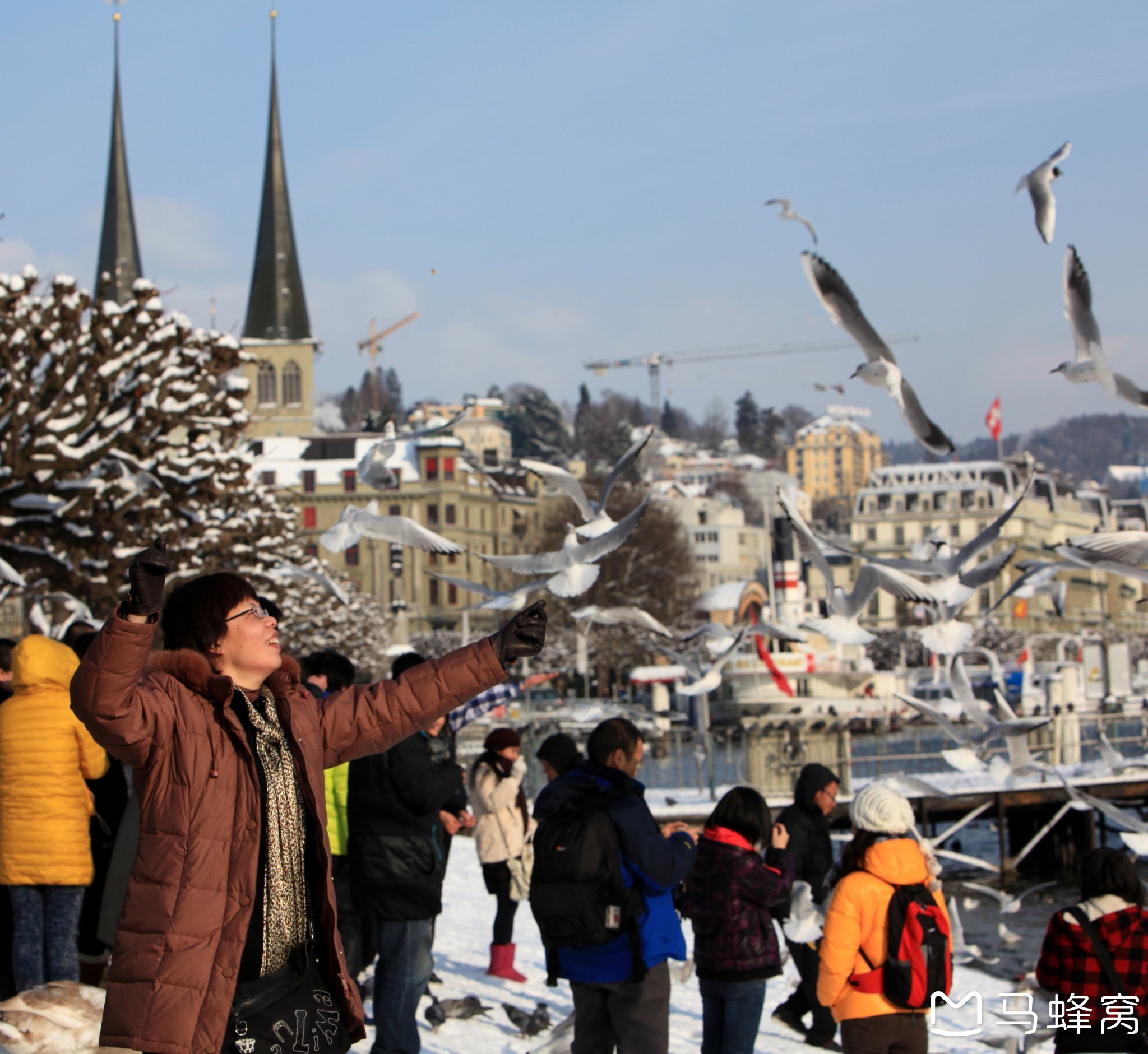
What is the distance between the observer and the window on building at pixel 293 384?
90.3 meters

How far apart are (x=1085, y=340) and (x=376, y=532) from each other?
4.20 meters

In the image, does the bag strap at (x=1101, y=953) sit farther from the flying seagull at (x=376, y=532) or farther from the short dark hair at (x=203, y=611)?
the flying seagull at (x=376, y=532)

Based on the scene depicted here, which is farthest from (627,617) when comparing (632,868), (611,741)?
(632,868)

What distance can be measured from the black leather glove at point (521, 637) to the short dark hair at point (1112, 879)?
8.09ft

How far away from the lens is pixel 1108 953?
5.04m

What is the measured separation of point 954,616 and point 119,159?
60.6m

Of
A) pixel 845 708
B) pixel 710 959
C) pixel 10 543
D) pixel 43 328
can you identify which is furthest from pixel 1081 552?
pixel 845 708

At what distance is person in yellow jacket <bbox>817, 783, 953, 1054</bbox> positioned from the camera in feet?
16.7

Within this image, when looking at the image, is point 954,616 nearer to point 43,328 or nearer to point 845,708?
point 43,328

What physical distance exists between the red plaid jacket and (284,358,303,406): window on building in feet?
287

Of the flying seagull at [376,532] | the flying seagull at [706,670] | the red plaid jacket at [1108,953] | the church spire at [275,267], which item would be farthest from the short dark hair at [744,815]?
the church spire at [275,267]

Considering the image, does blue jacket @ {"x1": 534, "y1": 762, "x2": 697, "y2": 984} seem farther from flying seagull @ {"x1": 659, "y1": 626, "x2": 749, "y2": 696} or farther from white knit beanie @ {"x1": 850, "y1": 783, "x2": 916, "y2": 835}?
flying seagull @ {"x1": 659, "y1": 626, "x2": 749, "y2": 696}

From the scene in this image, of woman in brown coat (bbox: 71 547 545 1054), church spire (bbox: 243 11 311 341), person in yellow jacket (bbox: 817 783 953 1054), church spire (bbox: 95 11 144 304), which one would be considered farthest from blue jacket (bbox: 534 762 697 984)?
church spire (bbox: 243 11 311 341)

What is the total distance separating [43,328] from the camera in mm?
18797
